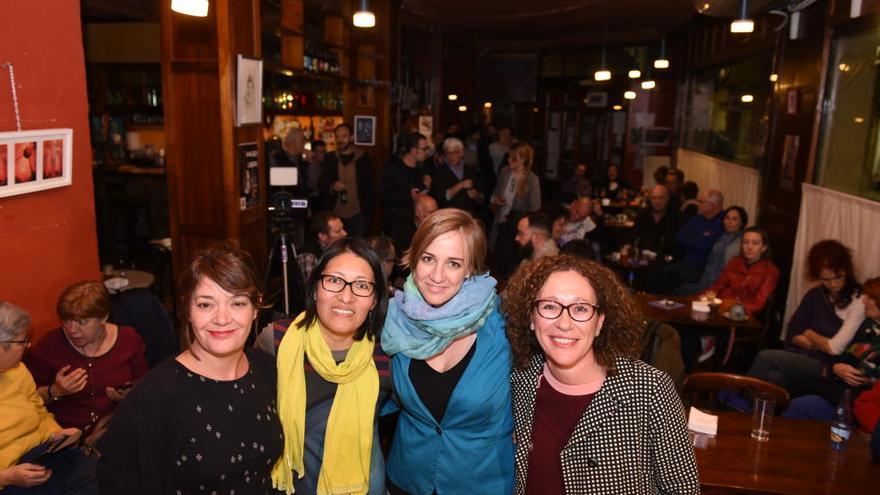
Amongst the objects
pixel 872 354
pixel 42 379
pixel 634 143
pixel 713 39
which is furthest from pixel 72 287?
pixel 634 143

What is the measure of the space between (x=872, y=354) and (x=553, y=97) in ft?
40.6

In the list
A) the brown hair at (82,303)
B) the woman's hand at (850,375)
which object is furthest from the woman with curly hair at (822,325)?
the brown hair at (82,303)

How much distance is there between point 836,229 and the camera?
16.0ft

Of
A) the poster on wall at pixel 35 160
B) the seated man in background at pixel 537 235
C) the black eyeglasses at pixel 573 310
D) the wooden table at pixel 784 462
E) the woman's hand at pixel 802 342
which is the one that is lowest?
the woman's hand at pixel 802 342

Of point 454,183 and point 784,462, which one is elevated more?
point 454,183

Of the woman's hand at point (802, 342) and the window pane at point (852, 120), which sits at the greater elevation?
the window pane at point (852, 120)

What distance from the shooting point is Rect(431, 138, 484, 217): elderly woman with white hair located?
669 cm

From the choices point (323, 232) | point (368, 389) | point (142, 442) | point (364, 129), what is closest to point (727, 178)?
point (364, 129)

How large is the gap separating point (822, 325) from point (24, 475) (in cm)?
440

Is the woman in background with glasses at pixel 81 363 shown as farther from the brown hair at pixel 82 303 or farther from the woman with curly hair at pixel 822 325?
the woman with curly hair at pixel 822 325

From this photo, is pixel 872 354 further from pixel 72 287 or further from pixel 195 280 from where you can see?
→ pixel 72 287

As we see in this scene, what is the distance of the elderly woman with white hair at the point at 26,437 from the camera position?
2.32 metres

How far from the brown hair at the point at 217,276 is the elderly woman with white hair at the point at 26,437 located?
1037 mm

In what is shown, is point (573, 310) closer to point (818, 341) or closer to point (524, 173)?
point (818, 341)
